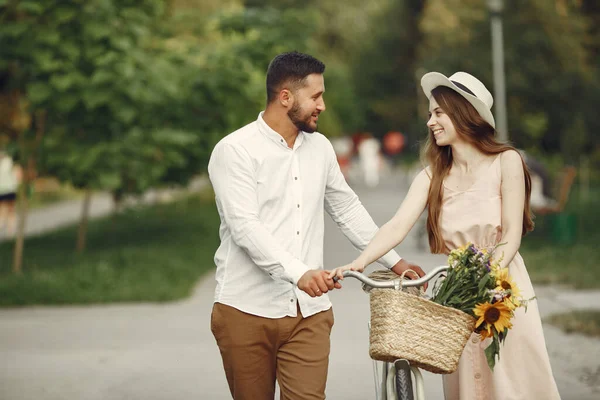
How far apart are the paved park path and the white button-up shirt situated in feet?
9.02

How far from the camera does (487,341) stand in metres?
4.48

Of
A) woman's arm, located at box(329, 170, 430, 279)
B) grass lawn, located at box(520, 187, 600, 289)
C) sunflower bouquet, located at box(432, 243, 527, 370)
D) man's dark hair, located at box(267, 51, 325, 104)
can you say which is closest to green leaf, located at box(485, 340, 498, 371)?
sunflower bouquet, located at box(432, 243, 527, 370)

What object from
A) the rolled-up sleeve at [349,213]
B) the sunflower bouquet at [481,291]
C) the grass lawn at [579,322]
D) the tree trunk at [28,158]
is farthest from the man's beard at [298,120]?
the tree trunk at [28,158]

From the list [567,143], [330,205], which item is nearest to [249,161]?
[330,205]

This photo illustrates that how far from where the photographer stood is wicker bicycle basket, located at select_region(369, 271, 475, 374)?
374cm

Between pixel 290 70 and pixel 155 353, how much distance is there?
4.72m

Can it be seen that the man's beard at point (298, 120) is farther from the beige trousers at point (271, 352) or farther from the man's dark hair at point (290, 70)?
the beige trousers at point (271, 352)

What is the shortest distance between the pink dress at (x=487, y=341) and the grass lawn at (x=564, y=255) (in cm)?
759

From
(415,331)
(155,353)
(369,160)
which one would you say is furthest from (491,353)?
(369,160)

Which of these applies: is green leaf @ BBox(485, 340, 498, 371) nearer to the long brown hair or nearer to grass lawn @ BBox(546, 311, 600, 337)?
the long brown hair

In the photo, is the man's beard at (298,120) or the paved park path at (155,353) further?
the paved park path at (155,353)

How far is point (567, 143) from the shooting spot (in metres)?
28.9

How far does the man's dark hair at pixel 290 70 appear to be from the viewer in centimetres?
443

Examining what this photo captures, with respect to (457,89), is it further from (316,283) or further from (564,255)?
(564,255)
